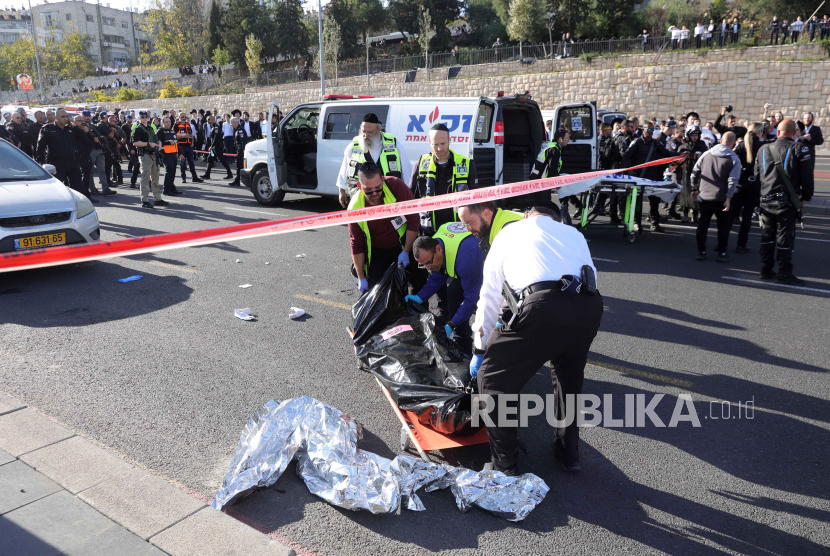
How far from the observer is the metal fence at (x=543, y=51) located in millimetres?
27656

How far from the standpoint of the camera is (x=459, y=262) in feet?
13.9

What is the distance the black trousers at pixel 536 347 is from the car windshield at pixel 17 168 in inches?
291

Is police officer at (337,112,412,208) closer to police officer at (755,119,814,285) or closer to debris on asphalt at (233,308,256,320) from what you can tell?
debris on asphalt at (233,308,256,320)

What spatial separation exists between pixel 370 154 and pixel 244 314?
92.3 inches

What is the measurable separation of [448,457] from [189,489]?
1514 millimetres

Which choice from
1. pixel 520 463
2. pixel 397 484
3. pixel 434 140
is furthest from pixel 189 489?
pixel 434 140

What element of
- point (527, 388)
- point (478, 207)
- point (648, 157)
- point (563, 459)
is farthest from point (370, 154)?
point (648, 157)

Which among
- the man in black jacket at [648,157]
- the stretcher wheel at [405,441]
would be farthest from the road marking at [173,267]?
the man in black jacket at [648,157]

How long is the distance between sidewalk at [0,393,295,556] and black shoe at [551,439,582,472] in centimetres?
169

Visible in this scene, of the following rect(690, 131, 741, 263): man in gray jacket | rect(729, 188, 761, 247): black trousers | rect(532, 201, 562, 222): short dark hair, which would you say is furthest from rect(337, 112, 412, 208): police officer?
rect(729, 188, 761, 247): black trousers

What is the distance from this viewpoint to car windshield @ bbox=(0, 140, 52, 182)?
24.3ft

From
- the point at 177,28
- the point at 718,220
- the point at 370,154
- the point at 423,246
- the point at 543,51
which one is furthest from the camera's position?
the point at 177,28

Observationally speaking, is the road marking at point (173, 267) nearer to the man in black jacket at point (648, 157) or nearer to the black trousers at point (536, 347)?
the black trousers at point (536, 347)

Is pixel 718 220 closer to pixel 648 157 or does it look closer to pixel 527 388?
pixel 648 157
